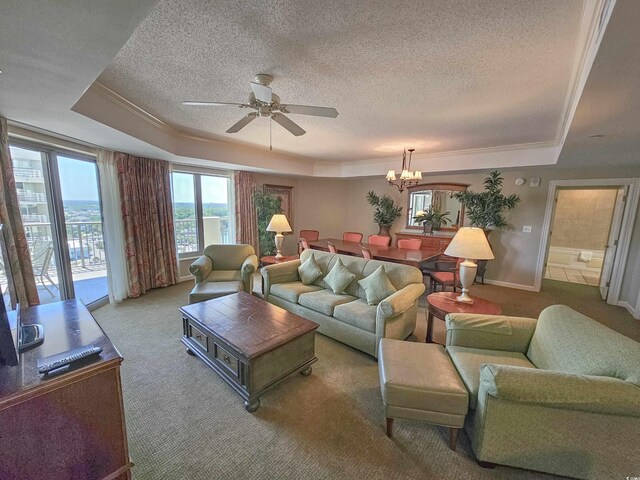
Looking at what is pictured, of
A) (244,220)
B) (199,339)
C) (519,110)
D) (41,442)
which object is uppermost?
(519,110)

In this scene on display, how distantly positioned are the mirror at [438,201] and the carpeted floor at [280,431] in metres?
4.28

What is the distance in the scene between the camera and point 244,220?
5777mm

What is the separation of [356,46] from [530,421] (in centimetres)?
247

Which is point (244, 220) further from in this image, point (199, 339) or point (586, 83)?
point (586, 83)

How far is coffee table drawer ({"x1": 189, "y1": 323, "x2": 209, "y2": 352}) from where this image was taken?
2.33 meters

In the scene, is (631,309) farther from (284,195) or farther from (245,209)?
(245,209)

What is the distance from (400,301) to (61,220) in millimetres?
4196

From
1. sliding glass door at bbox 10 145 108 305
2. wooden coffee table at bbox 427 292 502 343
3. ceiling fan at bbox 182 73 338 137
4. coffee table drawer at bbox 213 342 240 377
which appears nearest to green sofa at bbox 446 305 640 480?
wooden coffee table at bbox 427 292 502 343

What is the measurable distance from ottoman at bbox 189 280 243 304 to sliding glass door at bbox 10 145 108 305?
170cm

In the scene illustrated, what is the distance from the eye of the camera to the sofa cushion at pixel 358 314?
2.54 m

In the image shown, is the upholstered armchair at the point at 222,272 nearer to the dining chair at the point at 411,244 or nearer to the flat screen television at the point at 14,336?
the flat screen television at the point at 14,336

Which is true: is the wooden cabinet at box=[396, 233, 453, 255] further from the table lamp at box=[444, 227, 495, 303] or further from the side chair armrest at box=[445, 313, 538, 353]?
the side chair armrest at box=[445, 313, 538, 353]

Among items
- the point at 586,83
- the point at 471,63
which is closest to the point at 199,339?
the point at 471,63

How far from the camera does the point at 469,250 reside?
2414 mm
